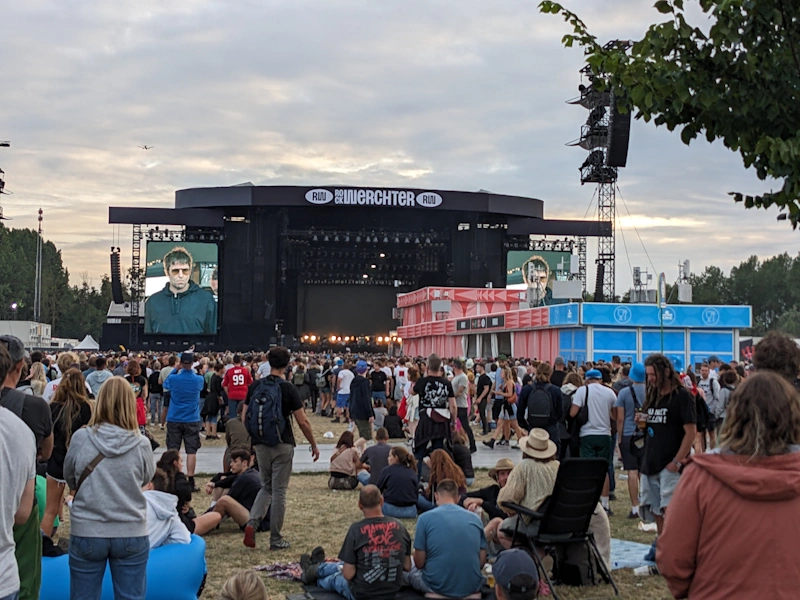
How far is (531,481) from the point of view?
21.2 feet

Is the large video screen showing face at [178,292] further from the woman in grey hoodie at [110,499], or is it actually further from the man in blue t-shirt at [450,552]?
the woman in grey hoodie at [110,499]

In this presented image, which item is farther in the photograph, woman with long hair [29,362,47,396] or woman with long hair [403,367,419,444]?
woman with long hair [403,367,419,444]

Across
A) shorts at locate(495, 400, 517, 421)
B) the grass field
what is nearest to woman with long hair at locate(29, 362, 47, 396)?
the grass field

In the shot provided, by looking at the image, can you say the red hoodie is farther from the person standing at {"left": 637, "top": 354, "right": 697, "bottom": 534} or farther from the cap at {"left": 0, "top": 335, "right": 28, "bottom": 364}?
the person standing at {"left": 637, "top": 354, "right": 697, "bottom": 534}

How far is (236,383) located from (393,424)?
2.65 meters

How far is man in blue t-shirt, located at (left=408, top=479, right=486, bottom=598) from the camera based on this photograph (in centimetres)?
569

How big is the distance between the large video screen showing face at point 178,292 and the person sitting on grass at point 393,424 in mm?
35098

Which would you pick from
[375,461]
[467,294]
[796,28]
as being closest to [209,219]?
[467,294]

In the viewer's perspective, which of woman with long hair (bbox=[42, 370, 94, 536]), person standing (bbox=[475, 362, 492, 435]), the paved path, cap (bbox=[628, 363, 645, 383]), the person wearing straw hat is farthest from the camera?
person standing (bbox=[475, 362, 492, 435])

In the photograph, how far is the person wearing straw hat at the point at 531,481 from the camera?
6395 mm

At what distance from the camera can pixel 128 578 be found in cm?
427

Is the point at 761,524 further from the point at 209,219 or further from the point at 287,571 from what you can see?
the point at 209,219

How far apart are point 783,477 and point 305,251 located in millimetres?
51809

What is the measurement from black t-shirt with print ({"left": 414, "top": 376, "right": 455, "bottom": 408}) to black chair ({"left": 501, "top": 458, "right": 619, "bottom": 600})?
335cm
